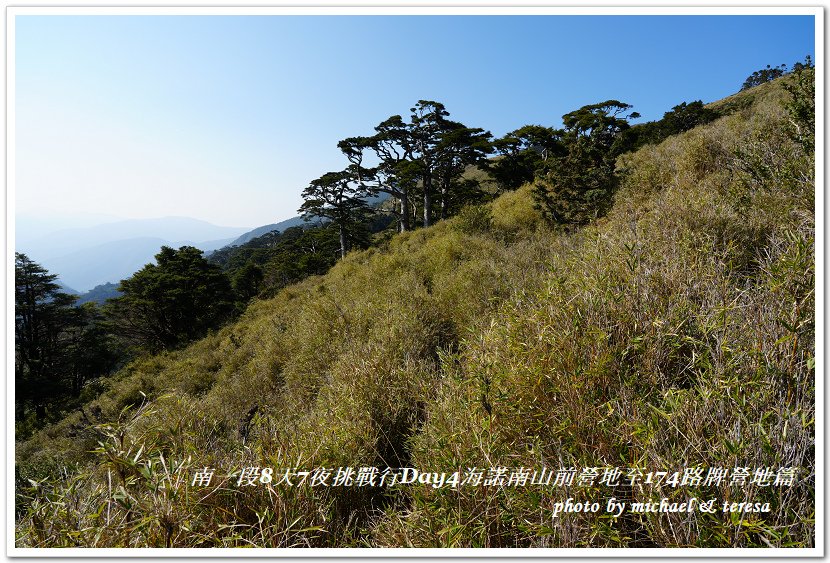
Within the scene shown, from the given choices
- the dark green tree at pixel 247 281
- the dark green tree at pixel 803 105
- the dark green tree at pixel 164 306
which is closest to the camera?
the dark green tree at pixel 803 105

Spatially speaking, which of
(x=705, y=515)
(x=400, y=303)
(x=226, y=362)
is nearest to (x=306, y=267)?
(x=226, y=362)

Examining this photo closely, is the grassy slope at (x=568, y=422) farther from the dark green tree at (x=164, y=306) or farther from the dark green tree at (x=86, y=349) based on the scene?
the dark green tree at (x=86, y=349)

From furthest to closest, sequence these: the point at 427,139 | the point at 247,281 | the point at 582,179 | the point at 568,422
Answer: the point at 247,281 → the point at 427,139 → the point at 582,179 → the point at 568,422

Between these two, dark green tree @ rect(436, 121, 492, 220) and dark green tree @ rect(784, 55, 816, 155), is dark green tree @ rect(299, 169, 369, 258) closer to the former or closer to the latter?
dark green tree @ rect(436, 121, 492, 220)

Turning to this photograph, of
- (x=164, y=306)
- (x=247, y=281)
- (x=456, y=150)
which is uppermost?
(x=456, y=150)

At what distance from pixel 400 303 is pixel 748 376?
5508 millimetres

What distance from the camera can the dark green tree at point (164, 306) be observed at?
→ 27.0 m

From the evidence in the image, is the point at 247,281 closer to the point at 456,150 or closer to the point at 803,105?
the point at 456,150

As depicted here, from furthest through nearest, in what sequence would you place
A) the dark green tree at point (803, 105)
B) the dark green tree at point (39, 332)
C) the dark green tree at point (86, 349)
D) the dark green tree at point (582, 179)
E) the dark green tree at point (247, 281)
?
the dark green tree at point (247, 281) < the dark green tree at point (86, 349) < the dark green tree at point (39, 332) < the dark green tree at point (582, 179) < the dark green tree at point (803, 105)

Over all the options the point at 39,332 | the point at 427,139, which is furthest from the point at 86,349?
the point at 427,139

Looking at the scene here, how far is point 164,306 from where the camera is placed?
89.9 feet

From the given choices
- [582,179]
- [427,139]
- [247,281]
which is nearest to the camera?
[582,179]

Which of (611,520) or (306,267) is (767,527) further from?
(306,267)

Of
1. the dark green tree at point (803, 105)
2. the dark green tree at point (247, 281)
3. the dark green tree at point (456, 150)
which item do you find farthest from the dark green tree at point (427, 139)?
the dark green tree at point (247, 281)
